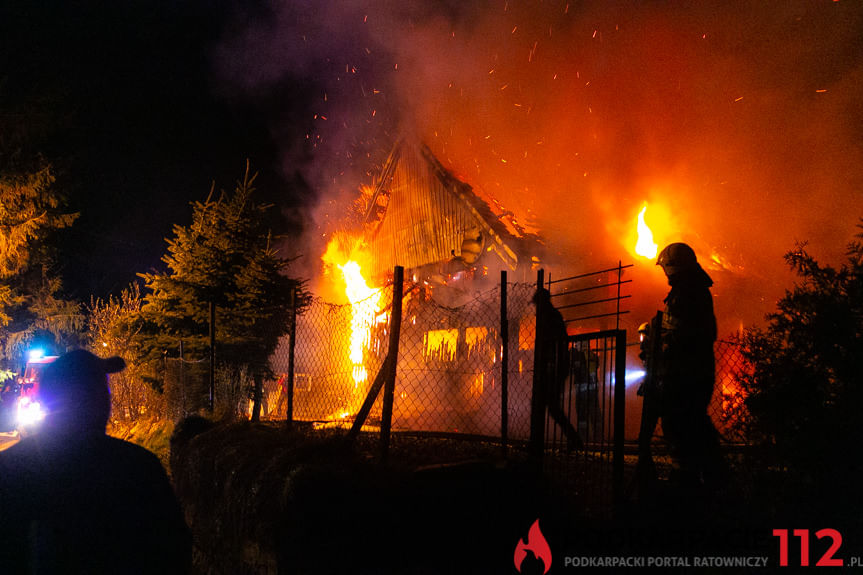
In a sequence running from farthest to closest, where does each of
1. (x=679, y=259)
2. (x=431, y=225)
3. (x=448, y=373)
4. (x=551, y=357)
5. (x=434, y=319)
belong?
(x=431, y=225), (x=448, y=373), (x=434, y=319), (x=679, y=259), (x=551, y=357)

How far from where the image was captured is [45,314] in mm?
21766

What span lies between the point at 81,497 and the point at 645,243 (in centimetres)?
1363

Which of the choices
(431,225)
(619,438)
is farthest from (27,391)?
(619,438)

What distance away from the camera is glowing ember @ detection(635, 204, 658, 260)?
1312 cm

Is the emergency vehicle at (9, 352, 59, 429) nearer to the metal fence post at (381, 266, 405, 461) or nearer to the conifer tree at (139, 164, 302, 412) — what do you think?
the conifer tree at (139, 164, 302, 412)

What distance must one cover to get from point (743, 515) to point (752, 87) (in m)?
15.3

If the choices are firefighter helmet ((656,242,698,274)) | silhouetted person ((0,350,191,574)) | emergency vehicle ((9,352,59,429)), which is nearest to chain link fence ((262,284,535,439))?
firefighter helmet ((656,242,698,274))

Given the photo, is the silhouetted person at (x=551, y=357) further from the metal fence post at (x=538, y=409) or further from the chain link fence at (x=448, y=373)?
the chain link fence at (x=448, y=373)

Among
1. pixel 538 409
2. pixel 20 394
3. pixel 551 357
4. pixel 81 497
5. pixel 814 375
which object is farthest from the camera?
pixel 20 394

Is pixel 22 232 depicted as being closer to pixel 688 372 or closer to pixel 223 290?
pixel 223 290

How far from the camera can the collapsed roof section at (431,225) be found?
12.4 meters

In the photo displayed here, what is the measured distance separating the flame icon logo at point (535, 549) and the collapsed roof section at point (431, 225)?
28.7 ft

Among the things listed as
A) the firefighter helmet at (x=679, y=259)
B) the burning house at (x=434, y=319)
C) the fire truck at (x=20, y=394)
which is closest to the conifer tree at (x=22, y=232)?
the fire truck at (x=20, y=394)

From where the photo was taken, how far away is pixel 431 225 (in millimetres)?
14570
